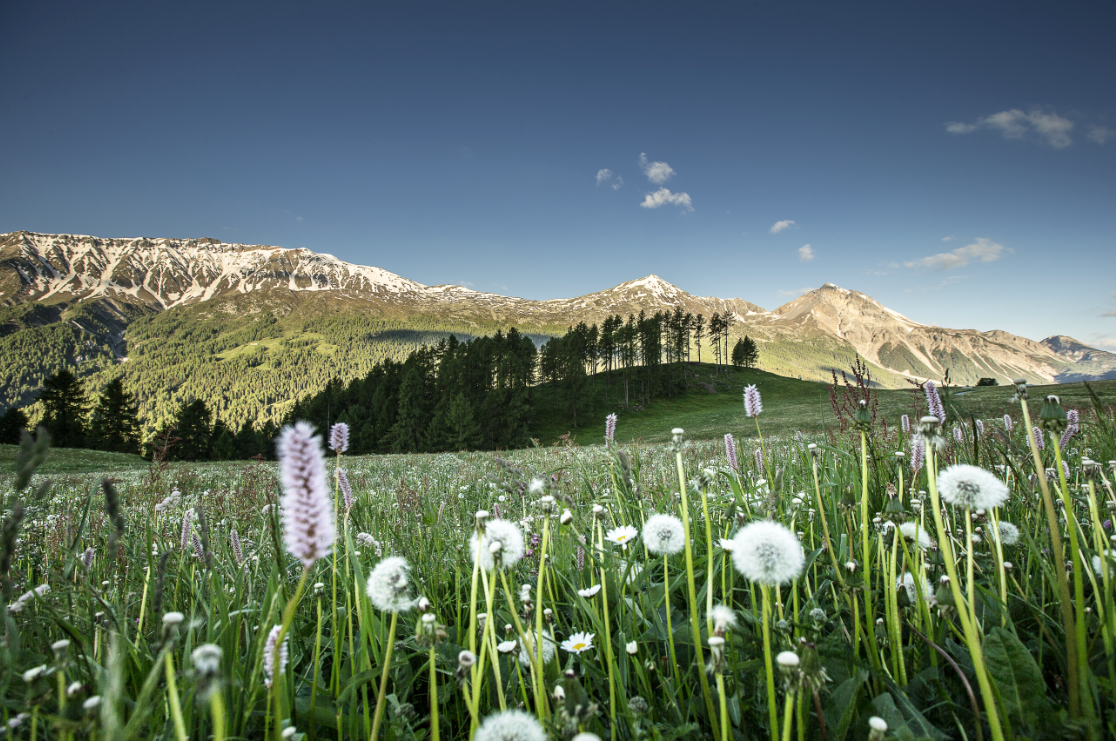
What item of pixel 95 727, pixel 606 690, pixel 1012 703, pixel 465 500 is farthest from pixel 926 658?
pixel 465 500

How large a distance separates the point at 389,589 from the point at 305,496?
34.8 inches

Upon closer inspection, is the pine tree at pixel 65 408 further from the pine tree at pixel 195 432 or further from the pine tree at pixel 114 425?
the pine tree at pixel 195 432

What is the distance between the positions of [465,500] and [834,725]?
17.5ft

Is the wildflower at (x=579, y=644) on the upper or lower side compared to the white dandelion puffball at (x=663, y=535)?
lower

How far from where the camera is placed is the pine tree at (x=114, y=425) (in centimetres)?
5988

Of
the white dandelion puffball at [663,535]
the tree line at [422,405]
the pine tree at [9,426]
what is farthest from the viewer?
the pine tree at [9,426]

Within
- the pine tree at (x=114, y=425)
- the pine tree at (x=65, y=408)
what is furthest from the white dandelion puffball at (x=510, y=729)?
the pine tree at (x=65, y=408)

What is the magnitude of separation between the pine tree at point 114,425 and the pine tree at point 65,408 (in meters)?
1.26

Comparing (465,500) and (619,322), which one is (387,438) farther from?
(465,500)

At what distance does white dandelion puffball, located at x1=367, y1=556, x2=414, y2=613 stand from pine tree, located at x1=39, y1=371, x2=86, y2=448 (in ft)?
266

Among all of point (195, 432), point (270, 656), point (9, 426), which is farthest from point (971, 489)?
point (9, 426)

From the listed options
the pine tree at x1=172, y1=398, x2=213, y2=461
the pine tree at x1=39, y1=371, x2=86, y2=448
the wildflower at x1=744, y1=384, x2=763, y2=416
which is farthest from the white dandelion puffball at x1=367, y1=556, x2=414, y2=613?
the pine tree at x1=39, y1=371, x2=86, y2=448

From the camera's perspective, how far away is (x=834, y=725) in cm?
164

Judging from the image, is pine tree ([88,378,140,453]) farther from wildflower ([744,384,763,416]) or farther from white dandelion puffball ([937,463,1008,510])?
white dandelion puffball ([937,463,1008,510])
